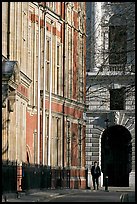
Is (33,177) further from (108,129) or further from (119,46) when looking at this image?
(108,129)

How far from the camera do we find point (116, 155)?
72.0 m

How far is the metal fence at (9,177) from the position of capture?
119 ft

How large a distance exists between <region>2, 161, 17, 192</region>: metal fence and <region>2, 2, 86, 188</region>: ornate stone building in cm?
102

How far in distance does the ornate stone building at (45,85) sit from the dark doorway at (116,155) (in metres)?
8.08

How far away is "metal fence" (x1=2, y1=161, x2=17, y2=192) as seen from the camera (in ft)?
119

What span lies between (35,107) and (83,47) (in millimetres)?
14667

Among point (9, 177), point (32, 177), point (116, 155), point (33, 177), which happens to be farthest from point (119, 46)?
point (116, 155)

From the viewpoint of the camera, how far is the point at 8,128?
1561 inches

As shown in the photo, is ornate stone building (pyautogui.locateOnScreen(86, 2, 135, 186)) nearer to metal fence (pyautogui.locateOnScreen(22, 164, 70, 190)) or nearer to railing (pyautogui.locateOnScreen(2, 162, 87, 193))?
railing (pyautogui.locateOnScreen(2, 162, 87, 193))

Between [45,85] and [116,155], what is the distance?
20.3 m

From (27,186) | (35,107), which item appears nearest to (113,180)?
(35,107)

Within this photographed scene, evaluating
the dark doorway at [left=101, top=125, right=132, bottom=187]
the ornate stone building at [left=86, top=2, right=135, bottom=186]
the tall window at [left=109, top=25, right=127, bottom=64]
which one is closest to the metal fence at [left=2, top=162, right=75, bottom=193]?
the tall window at [left=109, top=25, right=127, bottom=64]

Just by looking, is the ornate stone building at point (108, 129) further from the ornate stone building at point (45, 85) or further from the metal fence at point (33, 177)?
the metal fence at point (33, 177)

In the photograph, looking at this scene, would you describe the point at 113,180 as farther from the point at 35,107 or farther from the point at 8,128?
the point at 8,128
